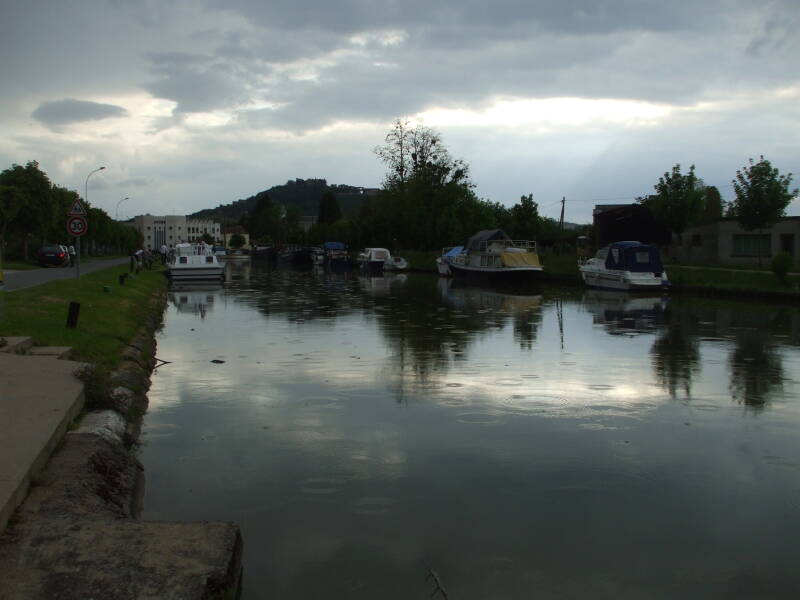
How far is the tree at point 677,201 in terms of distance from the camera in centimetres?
5172

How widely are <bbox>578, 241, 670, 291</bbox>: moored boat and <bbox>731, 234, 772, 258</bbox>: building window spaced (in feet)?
33.5

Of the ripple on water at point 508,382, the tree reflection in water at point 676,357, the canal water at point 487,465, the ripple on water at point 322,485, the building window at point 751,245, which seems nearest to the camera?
the canal water at point 487,465

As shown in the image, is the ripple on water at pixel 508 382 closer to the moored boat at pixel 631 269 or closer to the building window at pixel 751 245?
the moored boat at pixel 631 269

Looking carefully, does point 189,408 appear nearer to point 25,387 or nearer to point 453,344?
point 25,387

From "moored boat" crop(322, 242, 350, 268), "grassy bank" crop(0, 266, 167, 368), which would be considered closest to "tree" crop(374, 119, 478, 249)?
"moored boat" crop(322, 242, 350, 268)

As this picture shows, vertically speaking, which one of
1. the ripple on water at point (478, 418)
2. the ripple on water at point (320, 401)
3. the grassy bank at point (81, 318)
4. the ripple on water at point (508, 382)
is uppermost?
the grassy bank at point (81, 318)

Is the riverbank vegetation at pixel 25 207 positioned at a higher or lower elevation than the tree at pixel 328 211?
lower

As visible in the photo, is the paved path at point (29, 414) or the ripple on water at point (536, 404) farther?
the ripple on water at point (536, 404)

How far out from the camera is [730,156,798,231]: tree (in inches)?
1698

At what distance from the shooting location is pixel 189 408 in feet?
37.6

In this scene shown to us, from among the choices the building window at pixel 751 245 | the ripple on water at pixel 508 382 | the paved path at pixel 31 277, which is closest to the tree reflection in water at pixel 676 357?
the ripple on water at pixel 508 382

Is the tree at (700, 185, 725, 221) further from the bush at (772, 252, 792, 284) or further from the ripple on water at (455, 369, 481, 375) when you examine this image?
the ripple on water at (455, 369, 481, 375)

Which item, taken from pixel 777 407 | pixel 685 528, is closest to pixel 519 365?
pixel 777 407

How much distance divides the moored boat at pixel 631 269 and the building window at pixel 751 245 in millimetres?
10224
